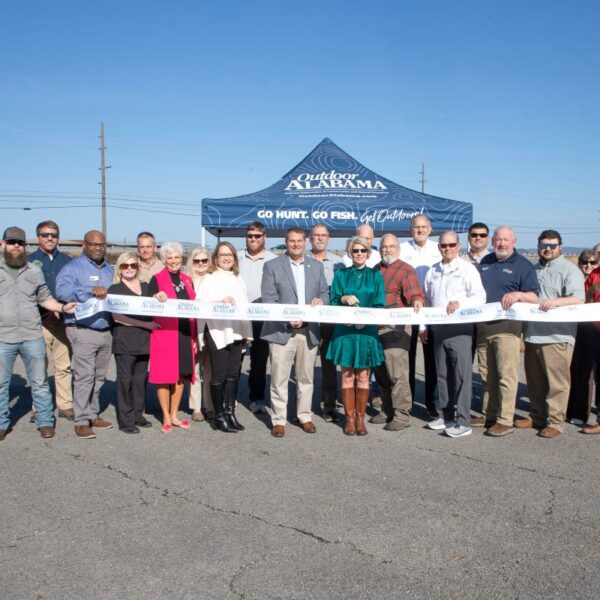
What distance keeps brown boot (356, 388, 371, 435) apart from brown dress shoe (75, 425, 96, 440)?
2510 millimetres

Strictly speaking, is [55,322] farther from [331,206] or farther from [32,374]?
[331,206]

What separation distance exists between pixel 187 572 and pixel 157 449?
7.24 feet

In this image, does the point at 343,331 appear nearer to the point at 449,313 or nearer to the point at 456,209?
the point at 449,313

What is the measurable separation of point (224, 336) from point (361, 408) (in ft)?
4.93

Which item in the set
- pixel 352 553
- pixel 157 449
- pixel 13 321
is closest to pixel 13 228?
pixel 13 321

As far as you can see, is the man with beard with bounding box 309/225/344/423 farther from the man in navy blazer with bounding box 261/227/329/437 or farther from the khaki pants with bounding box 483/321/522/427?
the khaki pants with bounding box 483/321/522/427

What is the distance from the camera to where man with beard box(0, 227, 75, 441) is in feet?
17.4

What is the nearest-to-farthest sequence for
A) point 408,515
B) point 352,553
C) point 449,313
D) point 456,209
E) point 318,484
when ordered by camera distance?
point 352,553
point 408,515
point 318,484
point 449,313
point 456,209

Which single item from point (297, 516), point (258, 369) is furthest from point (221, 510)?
point (258, 369)

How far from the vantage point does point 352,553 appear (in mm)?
3355

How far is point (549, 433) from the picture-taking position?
5.58 m

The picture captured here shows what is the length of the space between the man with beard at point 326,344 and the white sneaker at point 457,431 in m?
1.20

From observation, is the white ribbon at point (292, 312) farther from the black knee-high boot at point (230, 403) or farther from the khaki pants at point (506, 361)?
the black knee-high boot at point (230, 403)

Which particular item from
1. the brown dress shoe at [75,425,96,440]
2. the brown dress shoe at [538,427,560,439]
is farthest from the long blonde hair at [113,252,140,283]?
the brown dress shoe at [538,427,560,439]
